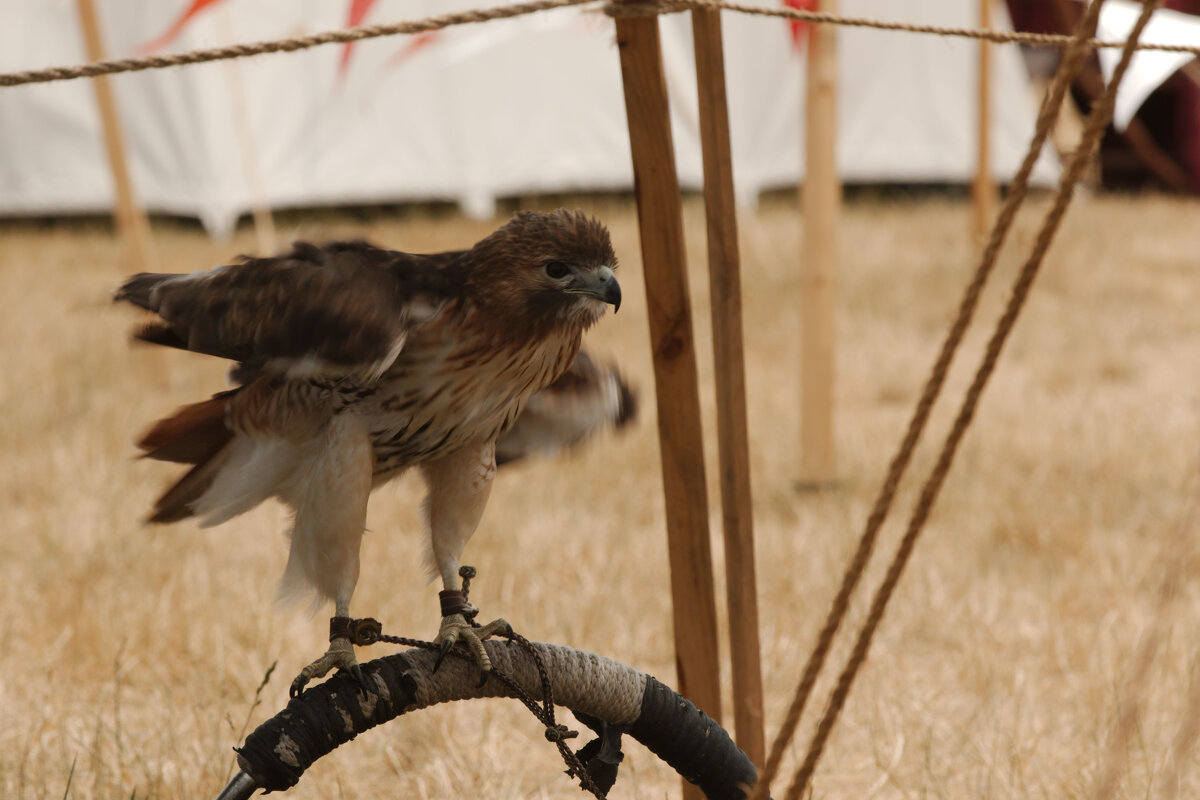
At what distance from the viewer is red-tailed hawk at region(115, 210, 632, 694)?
1.25 m

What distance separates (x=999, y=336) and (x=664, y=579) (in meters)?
2.08

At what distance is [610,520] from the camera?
336 centimetres

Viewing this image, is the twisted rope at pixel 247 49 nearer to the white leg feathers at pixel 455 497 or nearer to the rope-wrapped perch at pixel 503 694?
the white leg feathers at pixel 455 497

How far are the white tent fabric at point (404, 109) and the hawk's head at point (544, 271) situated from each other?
628 centimetres

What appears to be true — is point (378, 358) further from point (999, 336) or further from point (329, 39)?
point (999, 336)

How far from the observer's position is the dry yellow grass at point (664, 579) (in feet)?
6.79

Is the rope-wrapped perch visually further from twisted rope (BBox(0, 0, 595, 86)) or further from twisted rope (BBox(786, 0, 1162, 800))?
twisted rope (BBox(0, 0, 595, 86))

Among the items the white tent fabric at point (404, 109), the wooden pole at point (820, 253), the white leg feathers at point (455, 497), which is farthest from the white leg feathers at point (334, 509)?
the white tent fabric at point (404, 109)

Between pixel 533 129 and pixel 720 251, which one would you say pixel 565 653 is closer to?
pixel 720 251

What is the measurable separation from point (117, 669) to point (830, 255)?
85.3 inches

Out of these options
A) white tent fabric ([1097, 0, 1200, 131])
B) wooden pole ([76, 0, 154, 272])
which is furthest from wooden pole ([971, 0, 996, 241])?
wooden pole ([76, 0, 154, 272])

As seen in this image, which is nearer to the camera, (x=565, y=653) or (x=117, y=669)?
(x=565, y=653)

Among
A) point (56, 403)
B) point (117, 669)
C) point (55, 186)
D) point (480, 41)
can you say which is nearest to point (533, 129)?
point (480, 41)

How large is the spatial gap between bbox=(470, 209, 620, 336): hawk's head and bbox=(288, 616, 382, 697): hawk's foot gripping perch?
0.40 metres
